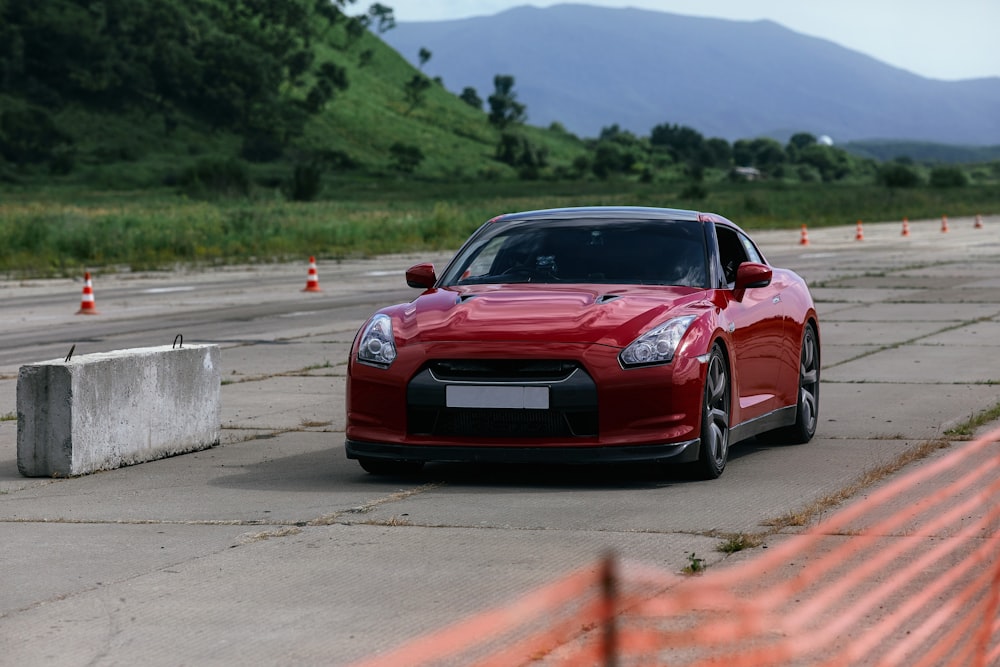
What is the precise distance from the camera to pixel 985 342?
1788 cm

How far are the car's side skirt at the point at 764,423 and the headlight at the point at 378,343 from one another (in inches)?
76.2

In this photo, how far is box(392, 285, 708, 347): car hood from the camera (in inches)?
339

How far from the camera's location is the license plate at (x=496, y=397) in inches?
332

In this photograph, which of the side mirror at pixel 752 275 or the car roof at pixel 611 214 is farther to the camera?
the car roof at pixel 611 214

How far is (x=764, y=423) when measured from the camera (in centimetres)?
988

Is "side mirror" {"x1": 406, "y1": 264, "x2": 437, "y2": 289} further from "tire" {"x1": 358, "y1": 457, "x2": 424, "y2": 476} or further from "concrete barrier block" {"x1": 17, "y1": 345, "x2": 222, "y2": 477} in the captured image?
"concrete barrier block" {"x1": 17, "y1": 345, "x2": 222, "y2": 477}

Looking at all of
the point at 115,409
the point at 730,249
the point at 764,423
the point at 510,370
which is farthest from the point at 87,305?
the point at 510,370

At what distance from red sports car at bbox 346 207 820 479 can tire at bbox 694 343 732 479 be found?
10mm

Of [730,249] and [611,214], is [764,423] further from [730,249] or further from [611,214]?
[611,214]

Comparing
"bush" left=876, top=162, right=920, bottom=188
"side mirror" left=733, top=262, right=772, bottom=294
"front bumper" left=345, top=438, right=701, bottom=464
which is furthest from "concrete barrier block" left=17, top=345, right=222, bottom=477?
"bush" left=876, top=162, right=920, bottom=188

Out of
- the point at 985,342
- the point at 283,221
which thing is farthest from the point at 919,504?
the point at 283,221

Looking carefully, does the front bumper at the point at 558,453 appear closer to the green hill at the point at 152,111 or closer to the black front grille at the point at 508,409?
the black front grille at the point at 508,409

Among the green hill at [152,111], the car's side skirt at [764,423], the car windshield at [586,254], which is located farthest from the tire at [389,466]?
the green hill at [152,111]

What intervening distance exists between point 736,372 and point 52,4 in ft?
503
